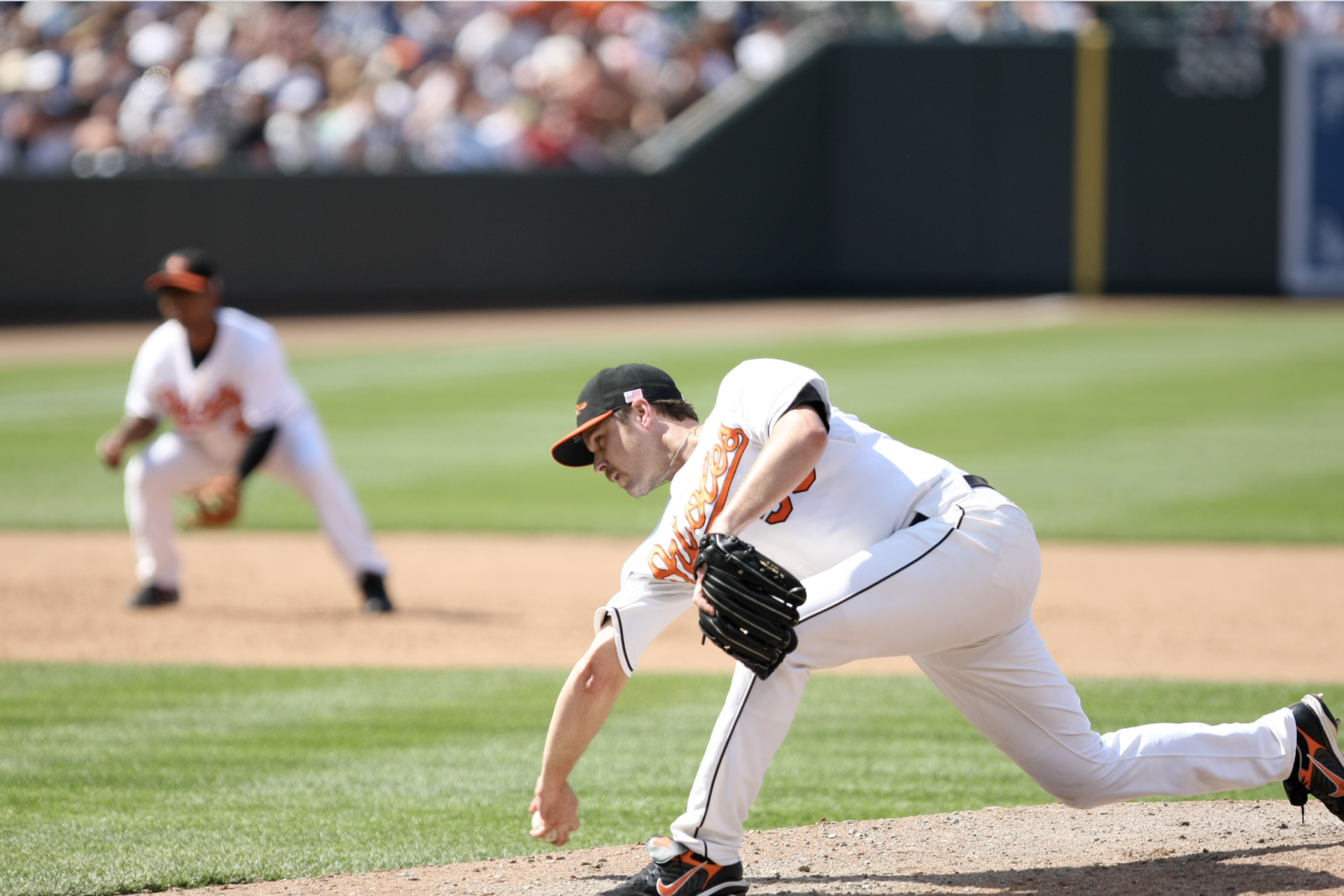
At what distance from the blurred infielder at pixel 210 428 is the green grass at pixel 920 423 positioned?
7.75ft

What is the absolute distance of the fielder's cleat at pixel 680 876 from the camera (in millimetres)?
3381

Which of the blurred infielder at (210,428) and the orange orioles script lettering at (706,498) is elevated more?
the orange orioles script lettering at (706,498)

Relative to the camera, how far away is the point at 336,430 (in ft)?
43.3

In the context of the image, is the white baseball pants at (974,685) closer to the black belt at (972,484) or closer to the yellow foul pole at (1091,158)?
the black belt at (972,484)

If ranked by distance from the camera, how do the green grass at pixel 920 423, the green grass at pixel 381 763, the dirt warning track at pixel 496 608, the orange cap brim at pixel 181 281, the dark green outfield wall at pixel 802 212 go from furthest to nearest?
the dark green outfield wall at pixel 802 212 → the green grass at pixel 920 423 → the orange cap brim at pixel 181 281 → the dirt warning track at pixel 496 608 → the green grass at pixel 381 763

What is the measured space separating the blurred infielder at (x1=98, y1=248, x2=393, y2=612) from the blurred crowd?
13591mm

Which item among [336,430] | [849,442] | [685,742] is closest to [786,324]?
[336,430]

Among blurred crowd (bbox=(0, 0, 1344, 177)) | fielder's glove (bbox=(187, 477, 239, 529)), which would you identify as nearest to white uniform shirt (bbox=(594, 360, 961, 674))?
fielder's glove (bbox=(187, 477, 239, 529))

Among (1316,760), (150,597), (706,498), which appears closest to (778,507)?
(706,498)

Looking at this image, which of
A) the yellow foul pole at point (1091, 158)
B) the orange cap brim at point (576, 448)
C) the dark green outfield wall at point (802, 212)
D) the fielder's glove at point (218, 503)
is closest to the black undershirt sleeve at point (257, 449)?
the fielder's glove at point (218, 503)

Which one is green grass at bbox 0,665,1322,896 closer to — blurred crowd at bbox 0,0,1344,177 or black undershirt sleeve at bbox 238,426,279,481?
black undershirt sleeve at bbox 238,426,279,481

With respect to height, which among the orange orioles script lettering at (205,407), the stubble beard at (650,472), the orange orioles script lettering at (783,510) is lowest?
the orange orioles script lettering at (205,407)

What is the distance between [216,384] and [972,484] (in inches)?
186

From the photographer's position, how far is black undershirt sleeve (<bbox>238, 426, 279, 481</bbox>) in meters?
7.37
